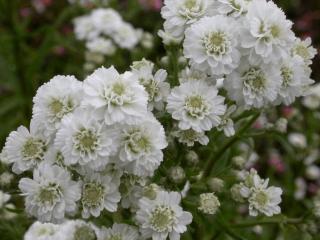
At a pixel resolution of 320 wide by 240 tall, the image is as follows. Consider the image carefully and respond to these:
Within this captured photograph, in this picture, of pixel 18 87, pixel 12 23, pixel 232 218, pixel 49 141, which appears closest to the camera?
pixel 49 141

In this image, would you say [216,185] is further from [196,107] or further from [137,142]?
[137,142]

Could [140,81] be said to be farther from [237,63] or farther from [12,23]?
[12,23]

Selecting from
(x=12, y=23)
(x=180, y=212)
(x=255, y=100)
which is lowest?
(x=12, y=23)

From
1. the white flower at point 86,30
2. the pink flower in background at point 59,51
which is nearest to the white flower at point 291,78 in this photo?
the white flower at point 86,30

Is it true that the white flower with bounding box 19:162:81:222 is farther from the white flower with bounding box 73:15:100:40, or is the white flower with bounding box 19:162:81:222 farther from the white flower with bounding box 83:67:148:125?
the white flower with bounding box 73:15:100:40

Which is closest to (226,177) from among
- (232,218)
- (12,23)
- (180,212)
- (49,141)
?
(180,212)

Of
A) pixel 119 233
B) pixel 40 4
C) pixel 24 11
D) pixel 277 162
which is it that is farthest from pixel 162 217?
pixel 24 11
